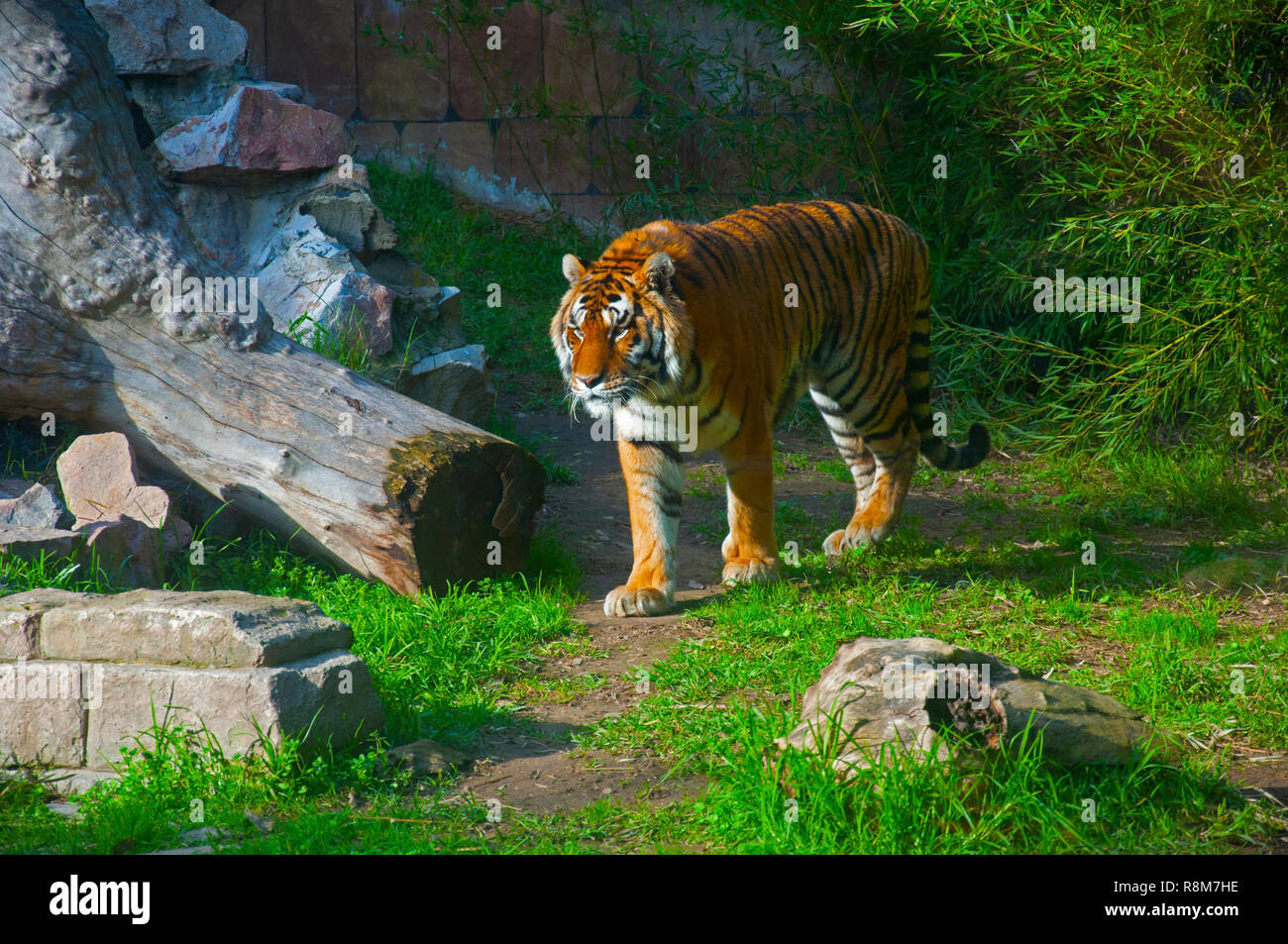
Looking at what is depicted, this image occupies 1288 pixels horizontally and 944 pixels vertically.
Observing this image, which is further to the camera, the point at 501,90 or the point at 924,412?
the point at 501,90

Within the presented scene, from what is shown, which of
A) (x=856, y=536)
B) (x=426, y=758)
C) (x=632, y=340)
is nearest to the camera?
(x=426, y=758)

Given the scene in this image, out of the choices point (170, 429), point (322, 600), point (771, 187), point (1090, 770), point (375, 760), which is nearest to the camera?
point (1090, 770)

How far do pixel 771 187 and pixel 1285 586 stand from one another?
4.17 metres

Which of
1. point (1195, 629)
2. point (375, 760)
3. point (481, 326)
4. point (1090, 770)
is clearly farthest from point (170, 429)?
point (1195, 629)

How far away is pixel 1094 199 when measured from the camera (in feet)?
21.0

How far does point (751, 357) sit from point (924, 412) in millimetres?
1119

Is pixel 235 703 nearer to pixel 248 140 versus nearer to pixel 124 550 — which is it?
pixel 124 550

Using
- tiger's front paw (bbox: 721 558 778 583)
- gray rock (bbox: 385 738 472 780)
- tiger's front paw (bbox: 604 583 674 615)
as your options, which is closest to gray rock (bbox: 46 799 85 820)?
gray rock (bbox: 385 738 472 780)

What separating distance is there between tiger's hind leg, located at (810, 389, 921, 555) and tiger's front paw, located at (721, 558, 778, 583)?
57 centimetres

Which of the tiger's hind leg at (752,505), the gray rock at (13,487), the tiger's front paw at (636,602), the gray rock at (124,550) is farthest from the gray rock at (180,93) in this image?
the tiger's front paw at (636,602)

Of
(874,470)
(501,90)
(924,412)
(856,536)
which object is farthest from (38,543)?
(501,90)

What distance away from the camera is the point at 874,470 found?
18.2ft

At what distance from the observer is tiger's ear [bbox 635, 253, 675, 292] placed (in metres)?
4.39

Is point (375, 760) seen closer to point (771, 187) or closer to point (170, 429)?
point (170, 429)
